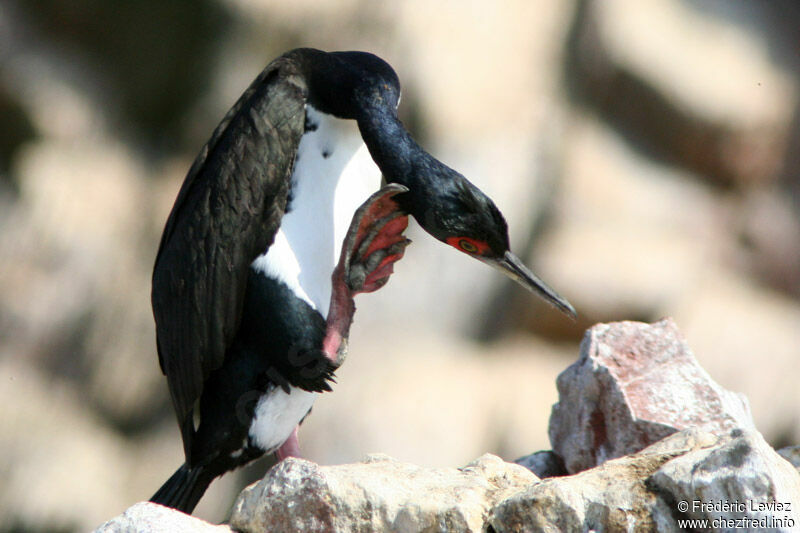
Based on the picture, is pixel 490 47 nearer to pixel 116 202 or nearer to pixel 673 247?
pixel 673 247

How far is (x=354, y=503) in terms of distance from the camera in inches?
59.0

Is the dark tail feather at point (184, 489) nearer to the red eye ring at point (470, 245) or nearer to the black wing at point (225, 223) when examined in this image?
the black wing at point (225, 223)

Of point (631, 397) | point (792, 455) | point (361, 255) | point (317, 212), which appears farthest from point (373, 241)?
point (792, 455)

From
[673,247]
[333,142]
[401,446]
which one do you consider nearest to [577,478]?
[333,142]

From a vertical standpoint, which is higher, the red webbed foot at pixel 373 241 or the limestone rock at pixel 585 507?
the red webbed foot at pixel 373 241

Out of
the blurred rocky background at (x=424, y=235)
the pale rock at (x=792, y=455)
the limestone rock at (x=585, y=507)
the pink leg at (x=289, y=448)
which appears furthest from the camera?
the blurred rocky background at (x=424, y=235)

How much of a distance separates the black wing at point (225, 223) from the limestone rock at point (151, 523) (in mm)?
638

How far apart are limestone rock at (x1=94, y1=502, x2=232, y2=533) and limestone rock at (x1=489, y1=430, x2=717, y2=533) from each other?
0.48 meters

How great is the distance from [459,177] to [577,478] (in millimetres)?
773

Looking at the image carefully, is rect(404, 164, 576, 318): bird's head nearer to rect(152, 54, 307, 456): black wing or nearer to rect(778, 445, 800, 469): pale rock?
rect(152, 54, 307, 456): black wing

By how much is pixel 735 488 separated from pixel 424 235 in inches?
99.1

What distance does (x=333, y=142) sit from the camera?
2.18 m

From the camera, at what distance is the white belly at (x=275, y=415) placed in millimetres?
2148

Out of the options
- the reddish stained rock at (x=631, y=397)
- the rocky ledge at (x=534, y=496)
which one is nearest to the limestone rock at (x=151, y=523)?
the rocky ledge at (x=534, y=496)
